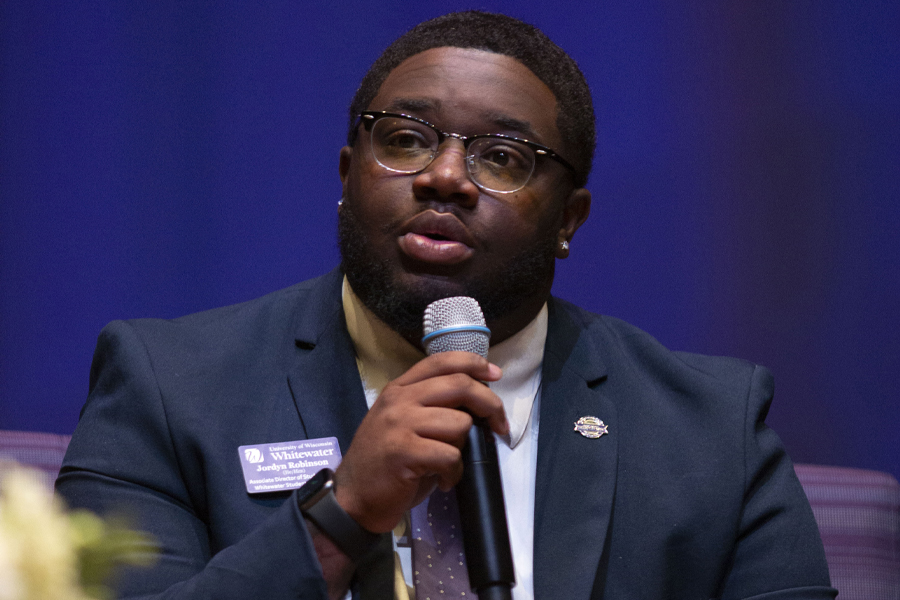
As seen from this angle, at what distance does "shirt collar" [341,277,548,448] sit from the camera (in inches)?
71.4

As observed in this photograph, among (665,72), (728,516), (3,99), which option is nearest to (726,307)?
(665,72)

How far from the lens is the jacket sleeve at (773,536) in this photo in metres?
1.78

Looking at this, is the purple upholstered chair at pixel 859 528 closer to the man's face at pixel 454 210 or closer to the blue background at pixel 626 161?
the blue background at pixel 626 161

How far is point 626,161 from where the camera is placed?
2.67 m

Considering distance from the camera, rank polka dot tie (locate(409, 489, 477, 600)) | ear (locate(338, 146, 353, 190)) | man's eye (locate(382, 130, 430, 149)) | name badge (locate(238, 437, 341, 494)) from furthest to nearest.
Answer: ear (locate(338, 146, 353, 190)), man's eye (locate(382, 130, 430, 149)), name badge (locate(238, 437, 341, 494)), polka dot tie (locate(409, 489, 477, 600))

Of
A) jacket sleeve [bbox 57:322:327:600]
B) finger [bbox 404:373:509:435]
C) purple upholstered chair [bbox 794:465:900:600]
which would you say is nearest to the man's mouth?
finger [bbox 404:373:509:435]

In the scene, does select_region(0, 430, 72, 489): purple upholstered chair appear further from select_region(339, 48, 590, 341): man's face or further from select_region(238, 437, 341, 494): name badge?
select_region(339, 48, 590, 341): man's face

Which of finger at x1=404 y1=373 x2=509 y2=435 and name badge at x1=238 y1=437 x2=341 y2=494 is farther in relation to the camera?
name badge at x1=238 y1=437 x2=341 y2=494

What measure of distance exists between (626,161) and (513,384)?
1.03m

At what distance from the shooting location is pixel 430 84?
1.80 metres

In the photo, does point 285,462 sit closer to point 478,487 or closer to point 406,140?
point 478,487

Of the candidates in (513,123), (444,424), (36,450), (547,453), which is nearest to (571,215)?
(513,123)

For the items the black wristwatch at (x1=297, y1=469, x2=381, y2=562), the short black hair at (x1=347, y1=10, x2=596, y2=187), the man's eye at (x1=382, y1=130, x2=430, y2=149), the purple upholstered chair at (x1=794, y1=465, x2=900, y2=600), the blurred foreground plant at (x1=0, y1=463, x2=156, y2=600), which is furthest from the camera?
the purple upholstered chair at (x1=794, y1=465, x2=900, y2=600)

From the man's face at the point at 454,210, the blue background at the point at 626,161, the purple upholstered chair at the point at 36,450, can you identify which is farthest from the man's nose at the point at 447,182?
the purple upholstered chair at the point at 36,450
